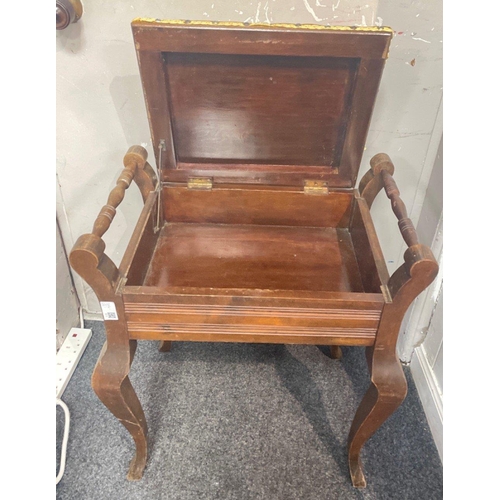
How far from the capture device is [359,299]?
814 mm

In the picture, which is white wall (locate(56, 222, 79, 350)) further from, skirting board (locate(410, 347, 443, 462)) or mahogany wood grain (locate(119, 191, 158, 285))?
skirting board (locate(410, 347, 443, 462))

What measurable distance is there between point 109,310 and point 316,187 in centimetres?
56

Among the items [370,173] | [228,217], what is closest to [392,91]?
[370,173]

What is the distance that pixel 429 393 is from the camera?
1.29m

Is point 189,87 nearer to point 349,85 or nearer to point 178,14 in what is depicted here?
point 178,14

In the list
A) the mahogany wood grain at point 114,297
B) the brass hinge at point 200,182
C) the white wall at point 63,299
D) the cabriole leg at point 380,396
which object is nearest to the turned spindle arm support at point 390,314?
the cabriole leg at point 380,396

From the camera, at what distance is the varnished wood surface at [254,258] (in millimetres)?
985

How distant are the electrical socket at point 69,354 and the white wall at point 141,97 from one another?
0.38m

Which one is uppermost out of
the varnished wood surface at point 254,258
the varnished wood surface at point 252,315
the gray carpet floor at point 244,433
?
the varnished wood surface at point 252,315

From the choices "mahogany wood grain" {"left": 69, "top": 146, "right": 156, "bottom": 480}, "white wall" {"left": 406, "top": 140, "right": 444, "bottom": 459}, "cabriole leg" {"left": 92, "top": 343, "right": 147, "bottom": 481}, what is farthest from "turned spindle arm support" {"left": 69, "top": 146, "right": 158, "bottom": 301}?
"white wall" {"left": 406, "top": 140, "right": 444, "bottom": 459}

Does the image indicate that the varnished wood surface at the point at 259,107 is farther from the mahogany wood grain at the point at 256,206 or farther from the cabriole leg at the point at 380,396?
the cabriole leg at the point at 380,396

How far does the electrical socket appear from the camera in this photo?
136 centimetres

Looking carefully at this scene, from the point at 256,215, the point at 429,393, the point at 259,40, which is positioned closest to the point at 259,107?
the point at 259,40

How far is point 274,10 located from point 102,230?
0.63 metres
